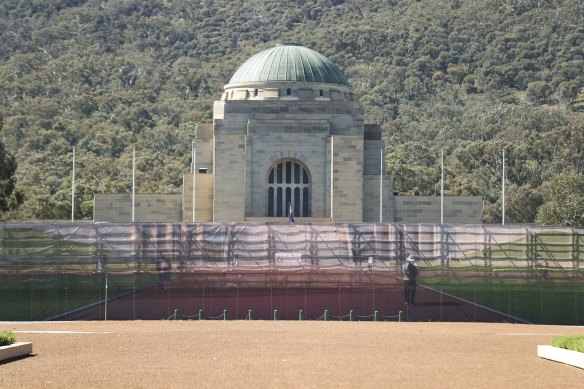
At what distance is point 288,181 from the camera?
245ft

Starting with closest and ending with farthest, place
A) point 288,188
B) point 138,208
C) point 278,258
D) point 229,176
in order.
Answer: point 278,258 → point 138,208 → point 229,176 → point 288,188

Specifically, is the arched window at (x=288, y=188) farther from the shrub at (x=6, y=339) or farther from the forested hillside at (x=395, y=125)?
the shrub at (x=6, y=339)

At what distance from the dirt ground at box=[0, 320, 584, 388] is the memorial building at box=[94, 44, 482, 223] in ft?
109

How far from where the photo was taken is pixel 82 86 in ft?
622

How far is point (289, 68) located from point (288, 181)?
821cm

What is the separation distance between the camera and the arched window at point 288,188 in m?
74.1

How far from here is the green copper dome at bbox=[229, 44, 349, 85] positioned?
258 ft

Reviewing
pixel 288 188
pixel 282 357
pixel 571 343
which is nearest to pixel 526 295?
pixel 571 343

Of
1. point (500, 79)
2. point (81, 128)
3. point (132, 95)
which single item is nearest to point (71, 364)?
point (81, 128)

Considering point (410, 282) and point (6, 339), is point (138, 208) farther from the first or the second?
point (6, 339)

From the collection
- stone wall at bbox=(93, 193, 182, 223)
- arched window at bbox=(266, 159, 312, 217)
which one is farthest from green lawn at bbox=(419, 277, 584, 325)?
stone wall at bbox=(93, 193, 182, 223)

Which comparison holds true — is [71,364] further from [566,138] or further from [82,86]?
[82,86]

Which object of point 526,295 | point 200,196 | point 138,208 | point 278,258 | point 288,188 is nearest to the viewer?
point 526,295

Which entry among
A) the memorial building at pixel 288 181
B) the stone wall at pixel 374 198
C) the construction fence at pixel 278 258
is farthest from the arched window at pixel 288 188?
the construction fence at pixel 278 258
